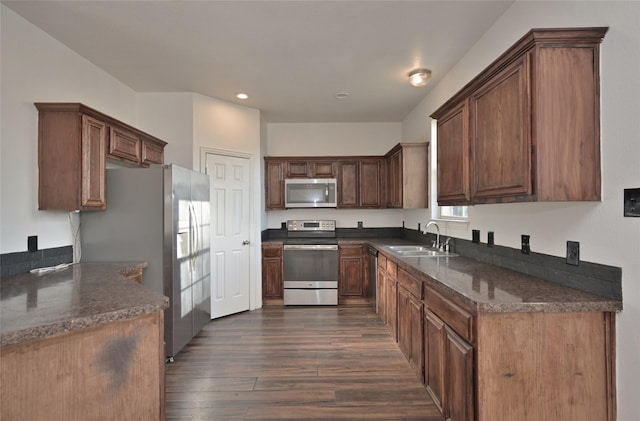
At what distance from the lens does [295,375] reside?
8.51ft

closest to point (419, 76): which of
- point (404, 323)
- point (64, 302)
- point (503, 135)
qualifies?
point (503, 135)

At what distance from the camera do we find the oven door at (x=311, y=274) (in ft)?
14.6

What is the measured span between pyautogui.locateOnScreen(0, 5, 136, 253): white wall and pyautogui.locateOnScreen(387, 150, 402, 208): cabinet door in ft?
11.3

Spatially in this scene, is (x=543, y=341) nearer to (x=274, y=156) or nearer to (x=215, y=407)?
(x=215, y=407)

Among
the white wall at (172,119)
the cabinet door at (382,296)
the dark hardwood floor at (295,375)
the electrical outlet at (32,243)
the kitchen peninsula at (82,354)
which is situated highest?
the white wall at (172,119)

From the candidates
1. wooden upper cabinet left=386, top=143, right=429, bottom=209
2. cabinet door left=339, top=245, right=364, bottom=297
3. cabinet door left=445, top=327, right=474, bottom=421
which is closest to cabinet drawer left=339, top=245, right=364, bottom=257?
cabinet door left=339, top=245, right=364, bottom=297

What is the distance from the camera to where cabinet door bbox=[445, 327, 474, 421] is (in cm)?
155

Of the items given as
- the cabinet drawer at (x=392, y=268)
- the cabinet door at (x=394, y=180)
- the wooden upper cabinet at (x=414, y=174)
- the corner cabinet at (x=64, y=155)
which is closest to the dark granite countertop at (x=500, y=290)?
the cabinet drawer at (x=392, y=268)

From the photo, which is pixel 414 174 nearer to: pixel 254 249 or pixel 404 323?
pixel 404 323

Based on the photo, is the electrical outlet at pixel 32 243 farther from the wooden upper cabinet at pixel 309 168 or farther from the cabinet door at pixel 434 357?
the wooden upper cabinet at pixel 309 168

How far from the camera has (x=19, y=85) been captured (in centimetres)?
230

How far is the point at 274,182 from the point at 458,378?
3.75 metres

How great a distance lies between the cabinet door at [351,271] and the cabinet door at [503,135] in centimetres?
260

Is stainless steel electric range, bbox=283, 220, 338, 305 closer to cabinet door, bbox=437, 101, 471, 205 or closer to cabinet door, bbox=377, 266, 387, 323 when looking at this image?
cabinet door, bbox=377, 266, 387, 323
